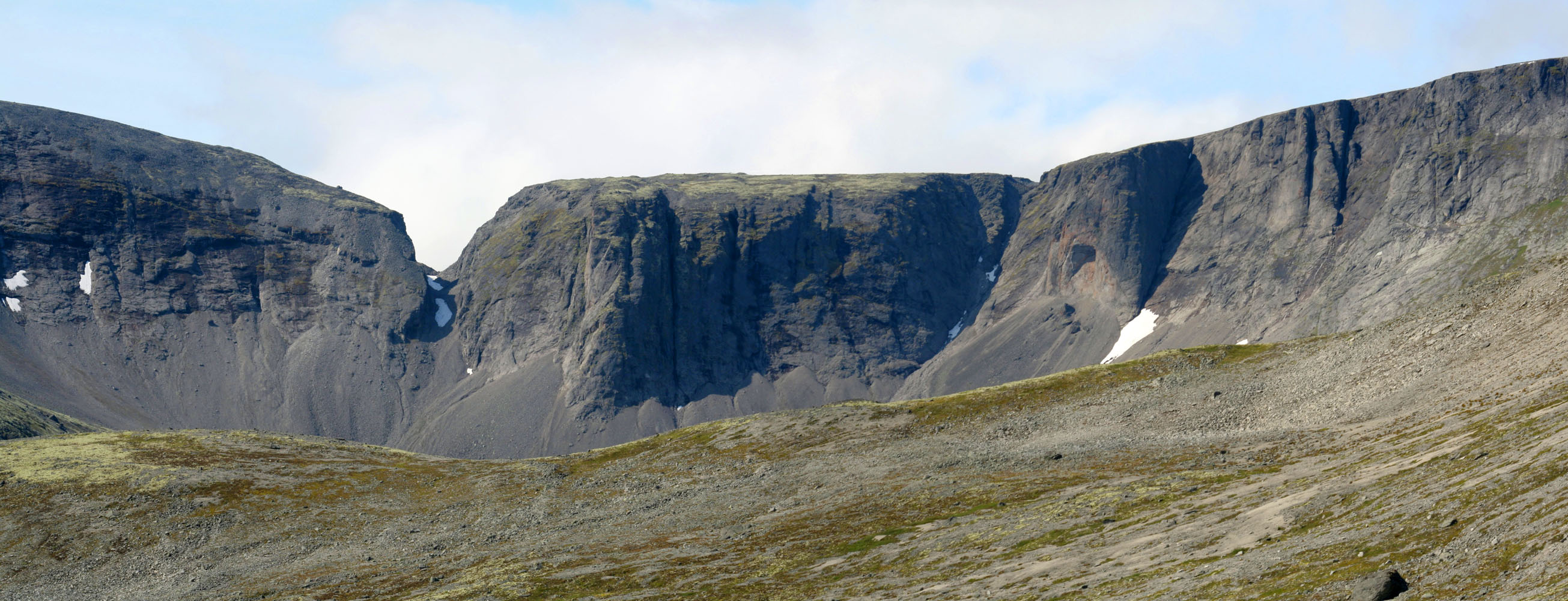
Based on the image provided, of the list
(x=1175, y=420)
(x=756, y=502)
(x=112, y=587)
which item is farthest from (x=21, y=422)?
(x=1175, y=420)

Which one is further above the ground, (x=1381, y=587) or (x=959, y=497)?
(x=1381, y=587)

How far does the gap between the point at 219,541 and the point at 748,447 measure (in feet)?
161

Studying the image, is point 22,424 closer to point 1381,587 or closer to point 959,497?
point 959,497

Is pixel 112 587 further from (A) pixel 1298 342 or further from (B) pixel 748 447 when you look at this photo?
(A) pixel 1298 342

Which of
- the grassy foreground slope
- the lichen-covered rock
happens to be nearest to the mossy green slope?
Answer: the grassy foreground slope

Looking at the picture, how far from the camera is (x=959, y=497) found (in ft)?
240

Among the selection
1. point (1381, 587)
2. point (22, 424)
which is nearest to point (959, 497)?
point (1381, 587)

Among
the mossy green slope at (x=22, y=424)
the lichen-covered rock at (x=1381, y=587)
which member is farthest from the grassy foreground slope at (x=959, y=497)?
the mossy green slope at (x=22, y=424)

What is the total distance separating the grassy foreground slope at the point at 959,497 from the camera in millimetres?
39938

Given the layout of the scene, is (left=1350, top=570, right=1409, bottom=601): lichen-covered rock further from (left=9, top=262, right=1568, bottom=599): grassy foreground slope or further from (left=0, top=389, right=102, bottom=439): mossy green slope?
(left=0, top=389, right=102, bottom=439): mossy green slope

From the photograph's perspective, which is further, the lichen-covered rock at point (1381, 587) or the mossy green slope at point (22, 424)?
the mossy green slope at point (22, 424)

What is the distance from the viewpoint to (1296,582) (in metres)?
35.2

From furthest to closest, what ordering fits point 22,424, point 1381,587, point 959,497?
1. point 22,424
2. point 959,497
3. point 1381,587

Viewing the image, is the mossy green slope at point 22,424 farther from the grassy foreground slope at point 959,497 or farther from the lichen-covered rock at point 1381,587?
the lichen-covered rock at point 1381,587
